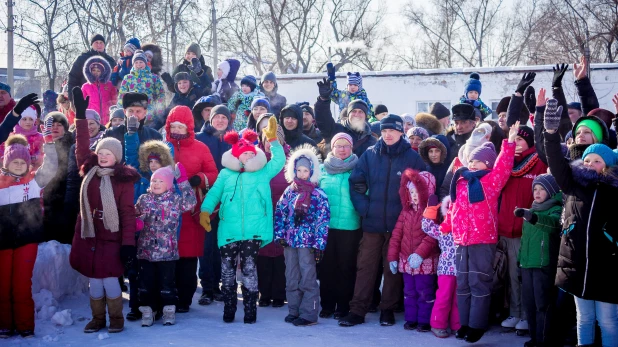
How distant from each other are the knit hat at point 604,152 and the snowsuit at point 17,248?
494 cm

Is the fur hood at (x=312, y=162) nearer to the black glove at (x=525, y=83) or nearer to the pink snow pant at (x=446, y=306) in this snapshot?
the pink snow pant at (x=446, y=306)

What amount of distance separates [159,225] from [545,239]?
3627 millimetres

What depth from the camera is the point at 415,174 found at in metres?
6.52

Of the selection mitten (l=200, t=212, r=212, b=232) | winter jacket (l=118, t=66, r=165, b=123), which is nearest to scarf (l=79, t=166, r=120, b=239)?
mitten (l=200, t=212, r=212, b=232)

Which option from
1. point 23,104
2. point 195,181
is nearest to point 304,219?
point 195,181

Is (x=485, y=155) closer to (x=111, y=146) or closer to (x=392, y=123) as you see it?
(x=392, y=123)

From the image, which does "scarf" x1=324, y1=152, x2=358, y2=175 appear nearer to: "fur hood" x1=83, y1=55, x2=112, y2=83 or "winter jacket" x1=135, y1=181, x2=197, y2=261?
"winter jacket" x1=135, y1=181, x2=197, y2=261

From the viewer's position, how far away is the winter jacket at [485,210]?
5.99 m

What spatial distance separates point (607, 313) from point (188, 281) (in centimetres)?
406

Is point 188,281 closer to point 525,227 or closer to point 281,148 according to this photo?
point 281,148

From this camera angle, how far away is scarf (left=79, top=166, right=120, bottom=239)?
6.23 m

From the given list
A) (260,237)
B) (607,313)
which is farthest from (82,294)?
(607,313)

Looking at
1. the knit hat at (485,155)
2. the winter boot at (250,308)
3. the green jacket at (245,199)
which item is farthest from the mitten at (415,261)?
the winter boot at (250,308)

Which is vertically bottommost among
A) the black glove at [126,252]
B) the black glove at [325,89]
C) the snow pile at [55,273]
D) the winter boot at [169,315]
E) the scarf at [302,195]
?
the winter boot at [169,315]
